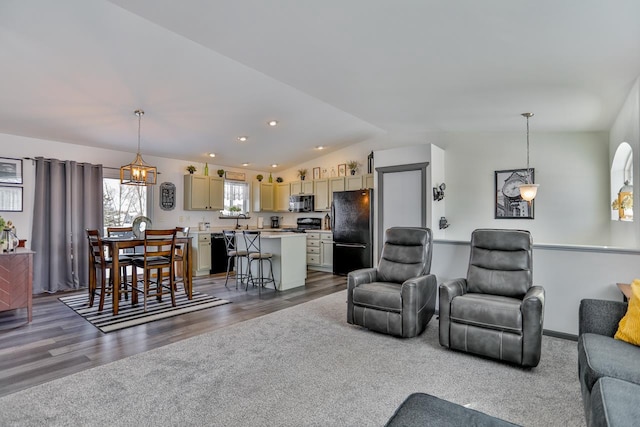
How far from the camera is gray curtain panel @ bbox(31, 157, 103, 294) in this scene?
4.95m

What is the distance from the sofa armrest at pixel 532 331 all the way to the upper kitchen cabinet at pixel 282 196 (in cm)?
627

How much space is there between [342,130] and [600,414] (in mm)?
5540

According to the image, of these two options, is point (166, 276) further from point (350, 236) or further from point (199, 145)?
point (350, 236)

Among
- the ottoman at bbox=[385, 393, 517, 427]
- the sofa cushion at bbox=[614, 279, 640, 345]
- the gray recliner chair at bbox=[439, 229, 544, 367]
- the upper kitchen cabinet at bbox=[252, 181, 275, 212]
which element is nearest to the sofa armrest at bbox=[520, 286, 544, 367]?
the gray recliner chair at bbox=[439, 229, 544, 367]

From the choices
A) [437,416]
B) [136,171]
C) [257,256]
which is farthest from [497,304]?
[136,171]

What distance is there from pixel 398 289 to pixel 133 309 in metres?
3.31

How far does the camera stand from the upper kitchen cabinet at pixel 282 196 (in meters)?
8.27

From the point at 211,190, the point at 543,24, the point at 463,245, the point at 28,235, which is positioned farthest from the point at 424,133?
the point at 28,235

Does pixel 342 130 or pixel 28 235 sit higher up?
pixel 342 130

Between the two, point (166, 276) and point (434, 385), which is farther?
point (166, 276)

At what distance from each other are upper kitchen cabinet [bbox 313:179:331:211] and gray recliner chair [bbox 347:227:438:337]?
11.6 feet

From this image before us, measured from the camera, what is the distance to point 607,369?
1621mm

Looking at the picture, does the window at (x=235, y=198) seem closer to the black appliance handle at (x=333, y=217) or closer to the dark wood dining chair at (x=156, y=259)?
the black appliance handle at (x=333, y=217)

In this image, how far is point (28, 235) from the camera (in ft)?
16.3
